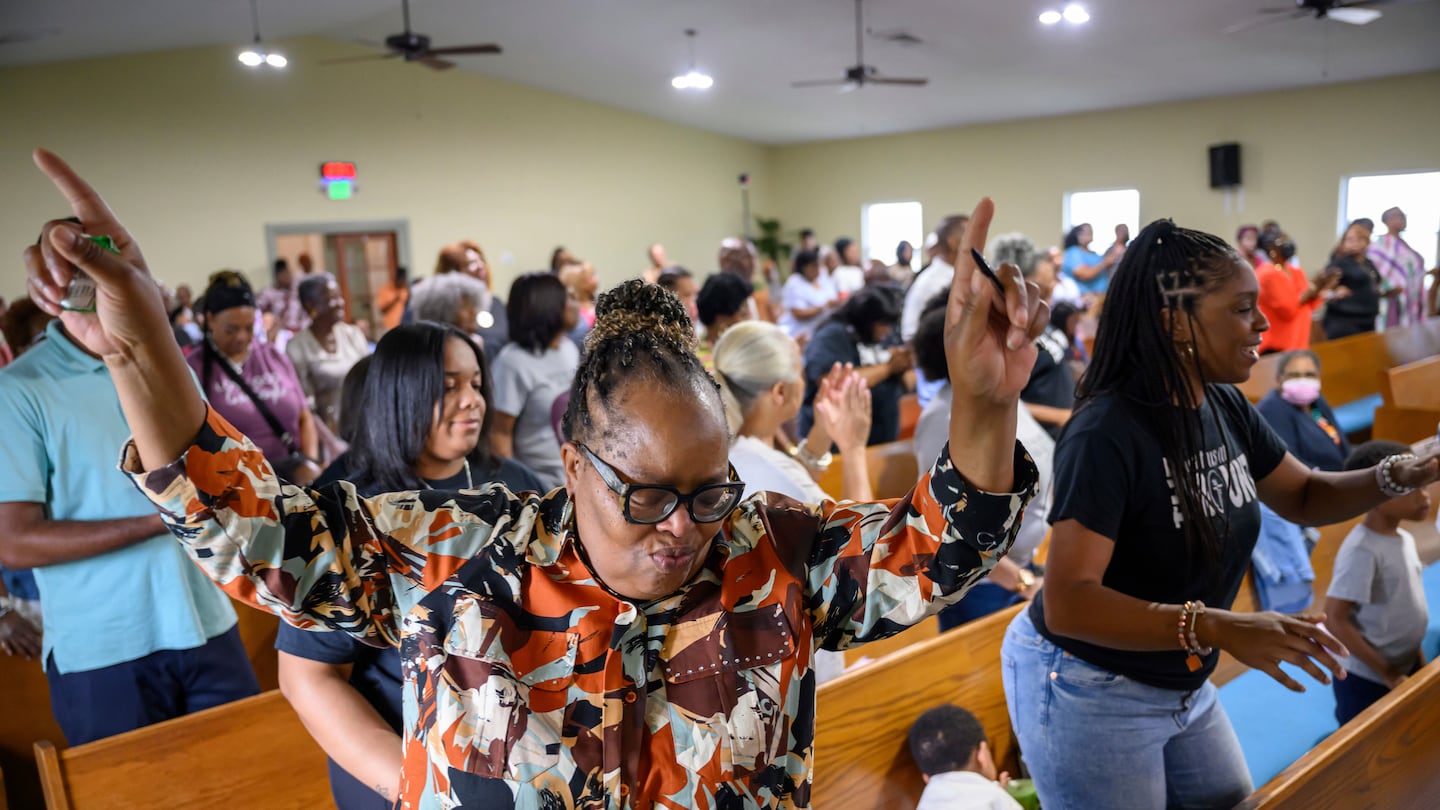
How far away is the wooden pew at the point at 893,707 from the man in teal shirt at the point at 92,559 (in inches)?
55.1

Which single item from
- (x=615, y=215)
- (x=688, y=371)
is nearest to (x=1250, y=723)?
(x=688, y=371)

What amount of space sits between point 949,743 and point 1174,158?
12.9m

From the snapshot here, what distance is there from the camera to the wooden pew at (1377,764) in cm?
168

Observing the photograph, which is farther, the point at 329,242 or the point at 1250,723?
the point at 329,242

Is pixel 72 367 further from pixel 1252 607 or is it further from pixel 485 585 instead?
pixel 1252 607

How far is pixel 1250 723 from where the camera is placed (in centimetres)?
290

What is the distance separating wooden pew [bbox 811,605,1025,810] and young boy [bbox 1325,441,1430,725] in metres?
0.95

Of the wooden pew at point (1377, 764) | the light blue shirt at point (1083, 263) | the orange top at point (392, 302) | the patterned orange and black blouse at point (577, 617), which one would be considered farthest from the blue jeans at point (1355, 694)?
the light blue shirt at point (1083, 263)

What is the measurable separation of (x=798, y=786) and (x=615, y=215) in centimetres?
1419

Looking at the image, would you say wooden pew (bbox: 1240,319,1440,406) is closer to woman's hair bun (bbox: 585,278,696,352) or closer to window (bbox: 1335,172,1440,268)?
window (bbox: 1335,172,1440,268)

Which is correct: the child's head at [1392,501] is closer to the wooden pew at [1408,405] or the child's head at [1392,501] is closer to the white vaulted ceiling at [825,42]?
the wooden pew at [1408,405]

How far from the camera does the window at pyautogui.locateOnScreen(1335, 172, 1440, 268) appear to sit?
11477mm

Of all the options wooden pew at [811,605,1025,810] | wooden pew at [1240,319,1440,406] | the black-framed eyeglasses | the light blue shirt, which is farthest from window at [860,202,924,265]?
the black-framed eyeglasses

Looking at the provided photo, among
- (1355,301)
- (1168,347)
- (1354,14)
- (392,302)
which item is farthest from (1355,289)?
(1168,347)
